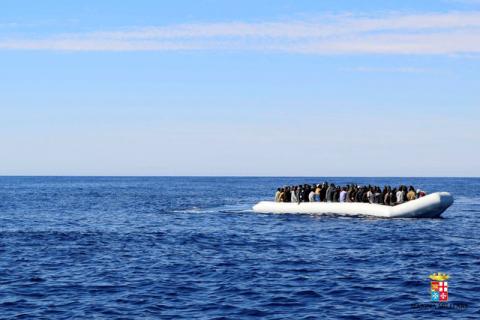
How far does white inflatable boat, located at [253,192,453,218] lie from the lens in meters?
42.7

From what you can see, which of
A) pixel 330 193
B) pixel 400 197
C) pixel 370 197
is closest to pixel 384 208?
pixel 400 197

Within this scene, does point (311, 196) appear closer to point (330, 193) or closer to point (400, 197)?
point (330, 193)

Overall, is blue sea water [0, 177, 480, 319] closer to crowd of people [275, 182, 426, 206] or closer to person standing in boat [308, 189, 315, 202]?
crowd of people [275, 182, 426, 206]

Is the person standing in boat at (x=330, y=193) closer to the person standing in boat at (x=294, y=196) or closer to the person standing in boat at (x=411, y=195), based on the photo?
the person standing in boat at (x=294, y=196)

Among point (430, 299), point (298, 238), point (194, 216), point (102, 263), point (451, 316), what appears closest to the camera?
point (451, 316)

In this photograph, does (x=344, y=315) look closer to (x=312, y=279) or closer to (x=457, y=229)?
(x=312, y=279)

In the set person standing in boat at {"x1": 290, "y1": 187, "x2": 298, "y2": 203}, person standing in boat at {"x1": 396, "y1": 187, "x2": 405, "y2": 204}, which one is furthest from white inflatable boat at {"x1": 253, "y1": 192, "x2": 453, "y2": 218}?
person standing in boat at {"x1": 396, "y1": 187, "x2": 405, "y2": 204}

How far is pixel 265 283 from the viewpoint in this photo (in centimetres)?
2225

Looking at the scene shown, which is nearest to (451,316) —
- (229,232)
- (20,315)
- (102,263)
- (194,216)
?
(20,315)

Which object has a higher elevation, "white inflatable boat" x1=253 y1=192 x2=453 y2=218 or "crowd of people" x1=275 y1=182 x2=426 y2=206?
"crowd of people" x1=275 y1=182 x2=426 y2=206

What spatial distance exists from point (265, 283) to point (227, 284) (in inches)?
49.6

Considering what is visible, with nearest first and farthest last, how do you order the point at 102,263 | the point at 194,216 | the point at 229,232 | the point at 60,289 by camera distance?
the point at 60,289, the point at 102,263, the point at 229,232, the point at 194,216

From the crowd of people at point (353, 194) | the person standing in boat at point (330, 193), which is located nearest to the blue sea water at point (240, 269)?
the crowd of people at point (353, 194)

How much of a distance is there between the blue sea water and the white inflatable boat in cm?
95
